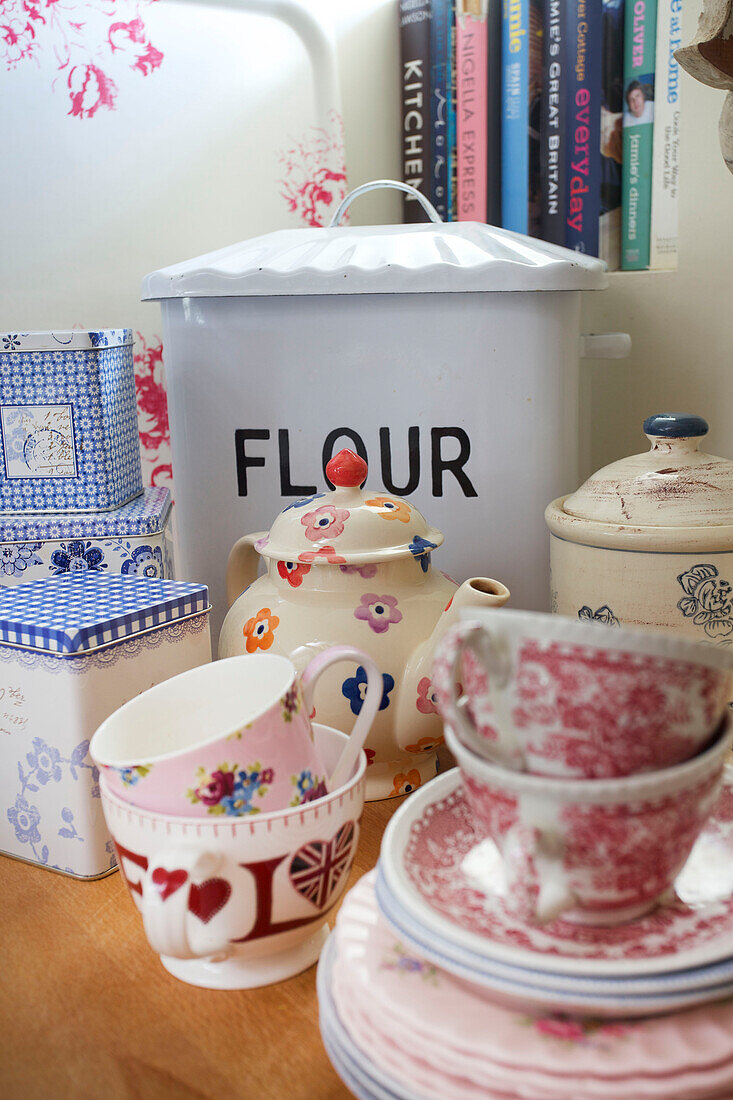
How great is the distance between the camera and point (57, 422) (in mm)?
748

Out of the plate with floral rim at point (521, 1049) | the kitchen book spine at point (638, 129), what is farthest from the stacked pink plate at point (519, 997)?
the kitchen book spine at point (638, 129)

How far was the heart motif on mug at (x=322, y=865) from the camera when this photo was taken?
42 cm

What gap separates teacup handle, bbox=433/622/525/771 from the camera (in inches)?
12.7

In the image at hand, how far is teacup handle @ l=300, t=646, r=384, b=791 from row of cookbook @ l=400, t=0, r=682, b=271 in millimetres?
613

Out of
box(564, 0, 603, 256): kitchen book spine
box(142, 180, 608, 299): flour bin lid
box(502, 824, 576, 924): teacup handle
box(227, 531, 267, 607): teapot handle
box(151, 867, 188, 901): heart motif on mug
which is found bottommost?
box(151, 867, 188, 901): heart motif on mug

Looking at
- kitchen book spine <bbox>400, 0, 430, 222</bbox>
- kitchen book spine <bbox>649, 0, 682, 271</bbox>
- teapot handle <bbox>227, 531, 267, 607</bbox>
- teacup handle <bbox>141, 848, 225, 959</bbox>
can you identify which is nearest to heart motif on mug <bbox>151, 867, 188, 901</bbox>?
teacup handle <bbox>141, 848, 225, 959</bbox>

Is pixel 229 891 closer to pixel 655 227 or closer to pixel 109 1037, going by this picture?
pixel 109 1037

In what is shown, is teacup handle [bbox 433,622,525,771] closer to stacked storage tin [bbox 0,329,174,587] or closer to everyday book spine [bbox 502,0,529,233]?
stacked storage tin [bbox 0,329,174,587]

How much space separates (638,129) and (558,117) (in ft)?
0.26

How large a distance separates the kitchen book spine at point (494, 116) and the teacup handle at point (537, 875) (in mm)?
813

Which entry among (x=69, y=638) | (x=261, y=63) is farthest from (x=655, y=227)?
(x=69, y=638)

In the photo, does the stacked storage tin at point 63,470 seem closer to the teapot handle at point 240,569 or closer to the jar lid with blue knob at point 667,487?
the teapot handle at point 240,569

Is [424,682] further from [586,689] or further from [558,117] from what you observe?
[558,117]

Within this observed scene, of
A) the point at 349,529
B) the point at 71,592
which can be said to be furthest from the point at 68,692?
the point at 349,529
